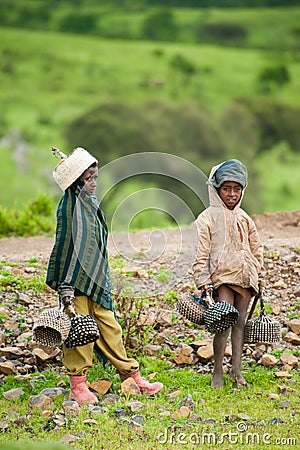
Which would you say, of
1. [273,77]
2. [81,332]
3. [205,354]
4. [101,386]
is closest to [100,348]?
[101,386]

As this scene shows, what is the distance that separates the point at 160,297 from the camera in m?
5.82

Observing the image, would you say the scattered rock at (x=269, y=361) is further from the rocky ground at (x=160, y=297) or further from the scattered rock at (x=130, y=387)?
the scattered rock at (x=130, y=387)

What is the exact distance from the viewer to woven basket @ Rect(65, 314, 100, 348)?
3.84 metres

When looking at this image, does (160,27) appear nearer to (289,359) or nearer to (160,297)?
(160,297)

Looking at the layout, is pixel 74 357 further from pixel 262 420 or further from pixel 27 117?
pixel 27 117

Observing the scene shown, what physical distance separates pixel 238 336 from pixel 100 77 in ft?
68.5

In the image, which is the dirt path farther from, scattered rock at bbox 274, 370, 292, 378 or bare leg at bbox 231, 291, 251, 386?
bare leg at bbox 231, 291, 251, 386

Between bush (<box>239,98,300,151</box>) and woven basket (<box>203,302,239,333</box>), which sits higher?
bush (<box>239,98,300,151</box>)

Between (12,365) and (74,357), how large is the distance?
83 cm

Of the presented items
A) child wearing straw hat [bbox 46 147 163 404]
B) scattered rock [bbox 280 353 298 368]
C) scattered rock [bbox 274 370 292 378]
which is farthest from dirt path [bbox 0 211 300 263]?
child wearing straw hat [bbox 46 147 163 404]

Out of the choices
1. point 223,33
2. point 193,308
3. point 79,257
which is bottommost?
point 193,308

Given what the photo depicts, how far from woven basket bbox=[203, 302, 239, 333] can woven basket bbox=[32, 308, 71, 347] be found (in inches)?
30.5

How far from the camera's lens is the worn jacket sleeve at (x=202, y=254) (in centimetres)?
413

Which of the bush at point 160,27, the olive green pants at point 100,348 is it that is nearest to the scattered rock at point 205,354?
the olive green pants at point 100,348
